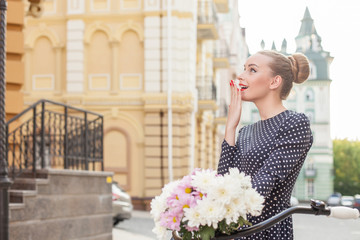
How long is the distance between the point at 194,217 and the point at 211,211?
7cm

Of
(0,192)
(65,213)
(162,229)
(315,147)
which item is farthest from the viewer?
(315,147)

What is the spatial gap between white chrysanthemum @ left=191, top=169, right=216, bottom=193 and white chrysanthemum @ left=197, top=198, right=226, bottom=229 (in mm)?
54

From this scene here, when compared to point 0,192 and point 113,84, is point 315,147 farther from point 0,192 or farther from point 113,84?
point 0,192

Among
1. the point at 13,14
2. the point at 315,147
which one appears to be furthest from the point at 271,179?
the point at 315,147

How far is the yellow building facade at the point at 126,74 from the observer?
2548 cm

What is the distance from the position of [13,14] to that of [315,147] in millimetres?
65742

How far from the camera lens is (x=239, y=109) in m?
3.24

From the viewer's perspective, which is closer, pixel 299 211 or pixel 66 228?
pixel 299 211

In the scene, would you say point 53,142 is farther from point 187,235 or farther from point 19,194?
point 187,235

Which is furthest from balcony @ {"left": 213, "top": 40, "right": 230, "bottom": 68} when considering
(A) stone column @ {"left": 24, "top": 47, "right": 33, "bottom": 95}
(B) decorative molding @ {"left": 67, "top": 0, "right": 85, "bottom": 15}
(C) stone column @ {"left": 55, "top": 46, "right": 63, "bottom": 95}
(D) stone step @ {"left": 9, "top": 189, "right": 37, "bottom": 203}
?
(D) stone step @ {"left": 9, "top": 189, "right": 37, "bottom": 203}

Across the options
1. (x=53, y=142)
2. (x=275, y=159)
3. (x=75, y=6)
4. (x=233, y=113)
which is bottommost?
(x=53, y=142)

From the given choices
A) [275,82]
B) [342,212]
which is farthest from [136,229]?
[342,212]

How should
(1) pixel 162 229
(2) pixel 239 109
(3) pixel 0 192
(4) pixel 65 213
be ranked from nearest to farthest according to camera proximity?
1. (1) pixel 162 229
2. (2) pixel 239 109
3. (3) pixel 0 192
4. (4) pixel 65 213

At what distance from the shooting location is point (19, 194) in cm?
954
